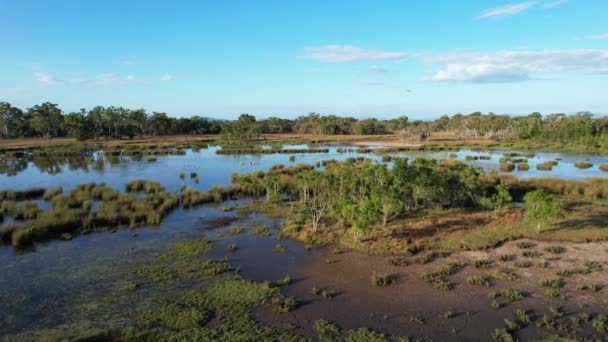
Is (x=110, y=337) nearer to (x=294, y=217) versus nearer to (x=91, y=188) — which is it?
(x=294, y=217)

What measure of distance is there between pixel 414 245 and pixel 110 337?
17.3m

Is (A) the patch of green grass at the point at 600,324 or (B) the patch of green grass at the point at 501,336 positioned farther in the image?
(A) the patch of green grass at the point at 600,324

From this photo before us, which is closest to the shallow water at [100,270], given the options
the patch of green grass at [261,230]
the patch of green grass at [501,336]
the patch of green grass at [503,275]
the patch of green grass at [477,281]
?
the patch of green grass at [261,230]

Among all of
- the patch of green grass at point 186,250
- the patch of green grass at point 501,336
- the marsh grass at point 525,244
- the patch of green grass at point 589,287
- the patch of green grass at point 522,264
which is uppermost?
the patch of green grass at point 186,250

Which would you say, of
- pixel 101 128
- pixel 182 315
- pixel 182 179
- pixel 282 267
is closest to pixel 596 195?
pixel 282 267

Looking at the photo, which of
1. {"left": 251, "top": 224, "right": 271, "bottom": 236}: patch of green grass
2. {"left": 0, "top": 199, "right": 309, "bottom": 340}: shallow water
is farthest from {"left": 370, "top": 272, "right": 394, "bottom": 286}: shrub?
{"left": 251, "top": 224, "right": 271, "bottom": 236}: patch of green grass

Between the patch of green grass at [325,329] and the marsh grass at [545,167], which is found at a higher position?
the marsh grass at [545,167]

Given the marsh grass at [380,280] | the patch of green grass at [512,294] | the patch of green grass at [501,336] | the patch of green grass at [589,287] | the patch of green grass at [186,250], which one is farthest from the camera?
the patch of green grass at [186,250]

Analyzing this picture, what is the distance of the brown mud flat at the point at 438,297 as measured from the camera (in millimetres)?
14906

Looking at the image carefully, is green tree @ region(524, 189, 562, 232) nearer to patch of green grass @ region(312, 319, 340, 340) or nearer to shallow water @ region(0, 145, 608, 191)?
patch of green grass @ region(312, 319, 340, 340)

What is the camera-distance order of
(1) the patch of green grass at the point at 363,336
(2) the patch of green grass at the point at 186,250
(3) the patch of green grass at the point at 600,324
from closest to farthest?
(1) the patch of green grass at the point at 363,336 < (3) the patch of green grass at the point at 600,324 < (2) the patch of green grass at the point at 186,250

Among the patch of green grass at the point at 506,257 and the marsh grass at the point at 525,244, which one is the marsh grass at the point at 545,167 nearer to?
the marsh grass at the point at 525,244

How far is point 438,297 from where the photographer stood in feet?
56.7

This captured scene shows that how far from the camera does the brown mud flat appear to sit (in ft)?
48.9
